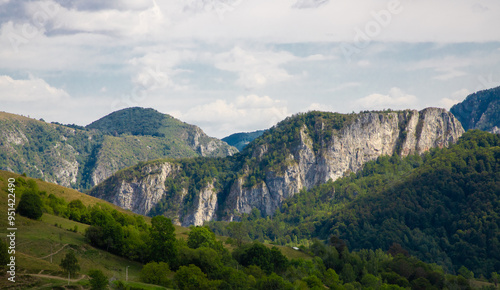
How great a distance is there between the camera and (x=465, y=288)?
163m

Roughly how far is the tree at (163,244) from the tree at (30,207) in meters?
23.3

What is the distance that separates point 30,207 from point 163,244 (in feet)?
89.6

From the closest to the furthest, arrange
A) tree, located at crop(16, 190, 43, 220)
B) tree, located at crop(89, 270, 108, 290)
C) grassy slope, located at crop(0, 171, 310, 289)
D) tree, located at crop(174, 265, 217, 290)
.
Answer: tree, located at crop(89, 270, 108, 290) < grassy slope, located at crop(0, 171, 310, 289) < tree, located at crop(174, 265, 217, 290) < tree, located at crop(16, 190, 43, 220)

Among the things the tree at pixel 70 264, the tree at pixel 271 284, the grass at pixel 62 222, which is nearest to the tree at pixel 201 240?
the tree at pixel 271 284

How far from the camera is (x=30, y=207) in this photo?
109 metres

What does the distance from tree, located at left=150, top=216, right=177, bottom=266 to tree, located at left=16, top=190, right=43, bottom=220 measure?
2326 cm

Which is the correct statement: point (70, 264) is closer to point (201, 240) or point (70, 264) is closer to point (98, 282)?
point (98, 282)

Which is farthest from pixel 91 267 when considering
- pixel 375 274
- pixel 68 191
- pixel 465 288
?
pixel 465 288

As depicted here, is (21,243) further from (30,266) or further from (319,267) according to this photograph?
(319,267)

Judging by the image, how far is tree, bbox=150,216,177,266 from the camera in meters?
108

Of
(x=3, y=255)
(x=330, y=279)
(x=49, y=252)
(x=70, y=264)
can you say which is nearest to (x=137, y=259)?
(x=49, y=252)

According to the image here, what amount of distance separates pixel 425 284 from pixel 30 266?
11590 cm

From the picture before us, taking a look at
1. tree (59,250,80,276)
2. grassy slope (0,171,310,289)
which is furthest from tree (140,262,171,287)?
tree (59,250,80,276)

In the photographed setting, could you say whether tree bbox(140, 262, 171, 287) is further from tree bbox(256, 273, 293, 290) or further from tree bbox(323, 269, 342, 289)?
tree bbox(323, 269, 342, 289)
